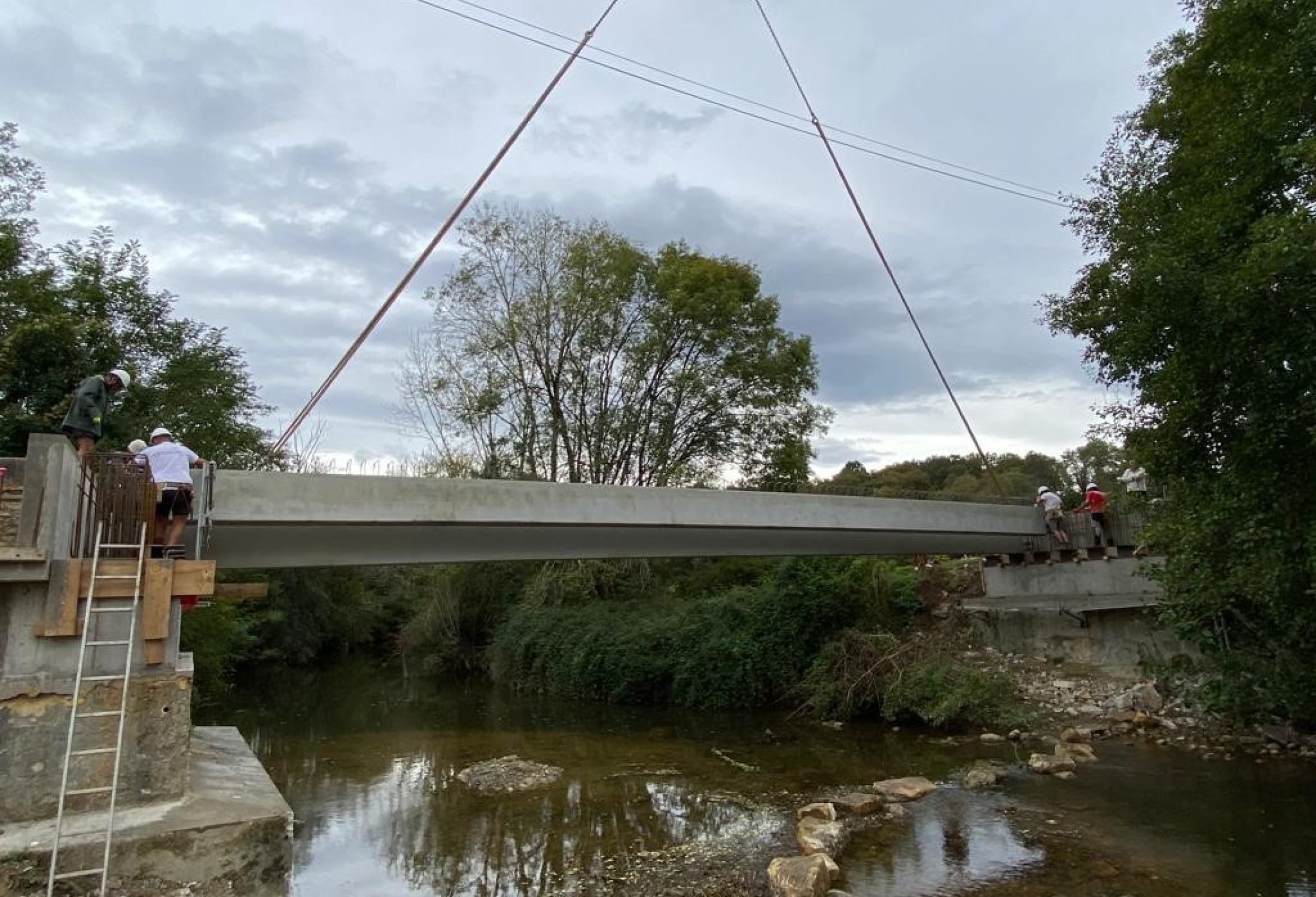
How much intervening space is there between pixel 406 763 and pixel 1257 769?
38.3ft

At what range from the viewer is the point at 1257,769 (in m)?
9.70

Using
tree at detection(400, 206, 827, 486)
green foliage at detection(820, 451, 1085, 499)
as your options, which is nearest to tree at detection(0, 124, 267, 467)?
tree at detection(400, 206, 827, 486)

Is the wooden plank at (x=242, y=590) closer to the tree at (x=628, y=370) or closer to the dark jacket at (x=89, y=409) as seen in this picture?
the dark jacket at (x=89, y=409)

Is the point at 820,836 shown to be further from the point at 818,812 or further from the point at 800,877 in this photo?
the point at 800,877

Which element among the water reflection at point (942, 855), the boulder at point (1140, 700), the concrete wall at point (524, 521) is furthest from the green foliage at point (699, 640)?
the water reflection at point (942, 855)

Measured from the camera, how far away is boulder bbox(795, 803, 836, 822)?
8.21 metres

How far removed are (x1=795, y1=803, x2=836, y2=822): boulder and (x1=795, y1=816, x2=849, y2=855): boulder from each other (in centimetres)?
14

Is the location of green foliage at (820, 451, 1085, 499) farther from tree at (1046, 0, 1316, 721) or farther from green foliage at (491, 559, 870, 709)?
tree at (1046, 0, 1316, 721)

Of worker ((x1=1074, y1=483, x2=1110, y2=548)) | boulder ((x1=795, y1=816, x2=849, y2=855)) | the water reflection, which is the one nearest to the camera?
the water reflection

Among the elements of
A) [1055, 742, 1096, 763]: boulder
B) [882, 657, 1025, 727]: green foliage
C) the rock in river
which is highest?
[882, 657, 1025, 727]: green foliage

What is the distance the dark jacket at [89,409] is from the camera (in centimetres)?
671

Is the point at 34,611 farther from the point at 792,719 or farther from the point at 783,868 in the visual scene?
the point at 792,719

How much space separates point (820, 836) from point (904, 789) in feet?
7.57

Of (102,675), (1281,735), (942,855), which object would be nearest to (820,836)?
(942,855)
